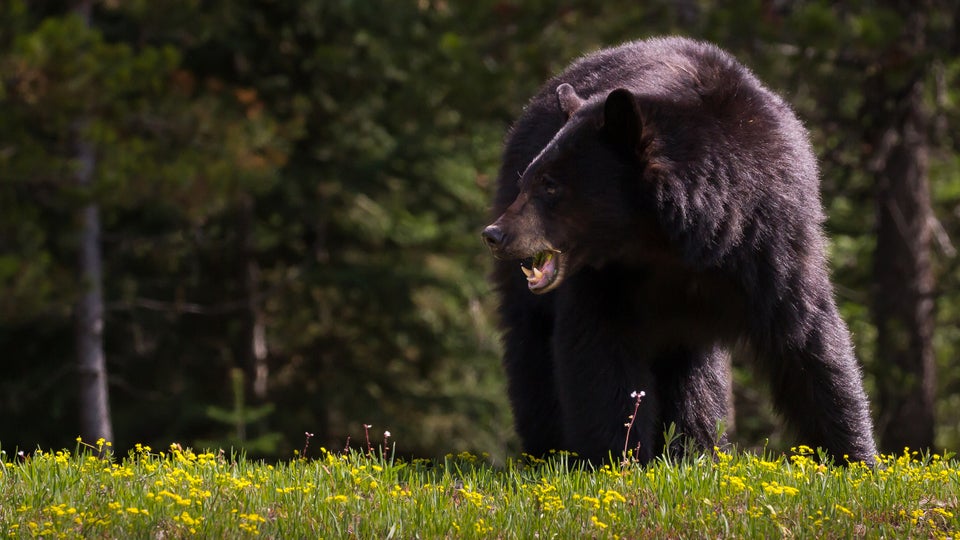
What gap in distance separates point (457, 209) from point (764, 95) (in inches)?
465

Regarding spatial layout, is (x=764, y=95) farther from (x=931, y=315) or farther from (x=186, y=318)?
(x=186, y=318)

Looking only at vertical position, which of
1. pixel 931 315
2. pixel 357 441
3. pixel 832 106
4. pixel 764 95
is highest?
pixel 832 106

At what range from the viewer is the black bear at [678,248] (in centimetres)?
579

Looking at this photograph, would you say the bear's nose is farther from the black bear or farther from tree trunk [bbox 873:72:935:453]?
tree trunk [bbox 873:72:935:453]

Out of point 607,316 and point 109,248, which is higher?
point 109,248

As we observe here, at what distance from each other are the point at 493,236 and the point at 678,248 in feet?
2.74

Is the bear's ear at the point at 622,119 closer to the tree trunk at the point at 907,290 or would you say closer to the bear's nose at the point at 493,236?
the bear's nose at the point at 493,236

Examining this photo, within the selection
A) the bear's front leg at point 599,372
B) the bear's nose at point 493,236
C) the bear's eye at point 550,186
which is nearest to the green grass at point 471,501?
the bear's front leg at point 599,372

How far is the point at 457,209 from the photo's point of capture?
707 inches

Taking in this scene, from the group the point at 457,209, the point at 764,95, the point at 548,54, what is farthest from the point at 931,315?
the point at 764,95

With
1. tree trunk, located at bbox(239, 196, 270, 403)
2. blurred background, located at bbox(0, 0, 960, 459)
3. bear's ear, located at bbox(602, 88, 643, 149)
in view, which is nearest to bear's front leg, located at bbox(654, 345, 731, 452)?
bear's ear, located at bbox(602, 88, 643, 149)

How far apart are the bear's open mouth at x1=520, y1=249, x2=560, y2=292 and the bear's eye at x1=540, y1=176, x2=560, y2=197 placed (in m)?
0.26

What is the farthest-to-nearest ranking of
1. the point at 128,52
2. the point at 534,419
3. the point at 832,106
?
the point at 832,106
the point at 128,52
the point at 534,419

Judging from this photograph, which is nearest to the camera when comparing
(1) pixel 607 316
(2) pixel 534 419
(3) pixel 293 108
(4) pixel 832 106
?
(1) pixel 607 316
